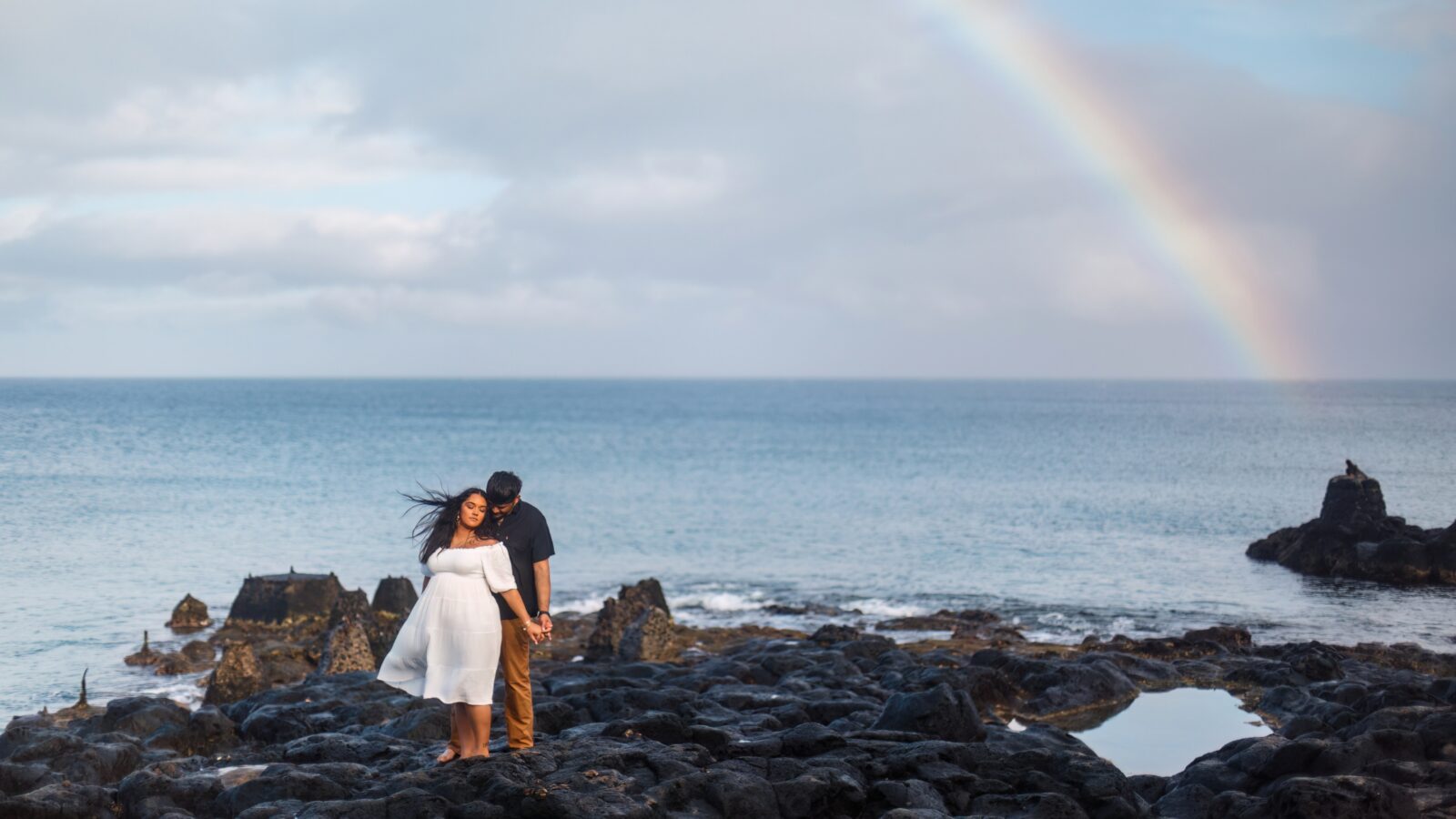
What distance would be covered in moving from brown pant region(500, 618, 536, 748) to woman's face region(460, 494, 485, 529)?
3.96 feet

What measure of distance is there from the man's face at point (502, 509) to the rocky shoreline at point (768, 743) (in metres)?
2.46

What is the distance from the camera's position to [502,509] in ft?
40.0

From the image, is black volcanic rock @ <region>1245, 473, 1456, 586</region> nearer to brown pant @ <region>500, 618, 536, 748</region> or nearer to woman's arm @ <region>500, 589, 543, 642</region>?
brown pant @ <region>500, 618, 536, 748</region>

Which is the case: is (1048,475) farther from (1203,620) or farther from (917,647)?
(917,647)

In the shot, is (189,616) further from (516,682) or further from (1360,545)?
(1360,545)

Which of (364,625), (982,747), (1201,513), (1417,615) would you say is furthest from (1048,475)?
(982,747)

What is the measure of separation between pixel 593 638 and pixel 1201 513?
43837 mm

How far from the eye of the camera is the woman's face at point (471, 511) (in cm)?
1188

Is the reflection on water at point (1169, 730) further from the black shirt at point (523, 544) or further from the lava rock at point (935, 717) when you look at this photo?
the black shirt at point (523, 544)

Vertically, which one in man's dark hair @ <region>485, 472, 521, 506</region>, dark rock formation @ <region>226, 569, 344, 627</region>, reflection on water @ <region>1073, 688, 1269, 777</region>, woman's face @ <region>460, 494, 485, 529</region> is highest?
man's dark hair @ <region>485, 472, 521, 506</region>

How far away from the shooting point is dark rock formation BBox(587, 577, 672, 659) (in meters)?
26.2

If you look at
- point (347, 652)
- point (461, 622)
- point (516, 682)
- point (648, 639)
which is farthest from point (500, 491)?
point (648, 639)

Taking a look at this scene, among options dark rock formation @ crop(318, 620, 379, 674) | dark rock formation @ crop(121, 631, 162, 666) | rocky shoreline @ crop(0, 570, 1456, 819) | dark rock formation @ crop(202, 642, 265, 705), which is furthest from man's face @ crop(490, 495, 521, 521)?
dark rock formation @ crop(121, 631, 162, 666)

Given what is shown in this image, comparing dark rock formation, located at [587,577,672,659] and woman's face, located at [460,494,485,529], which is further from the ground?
woman's face, located at [460,494,485,529]
